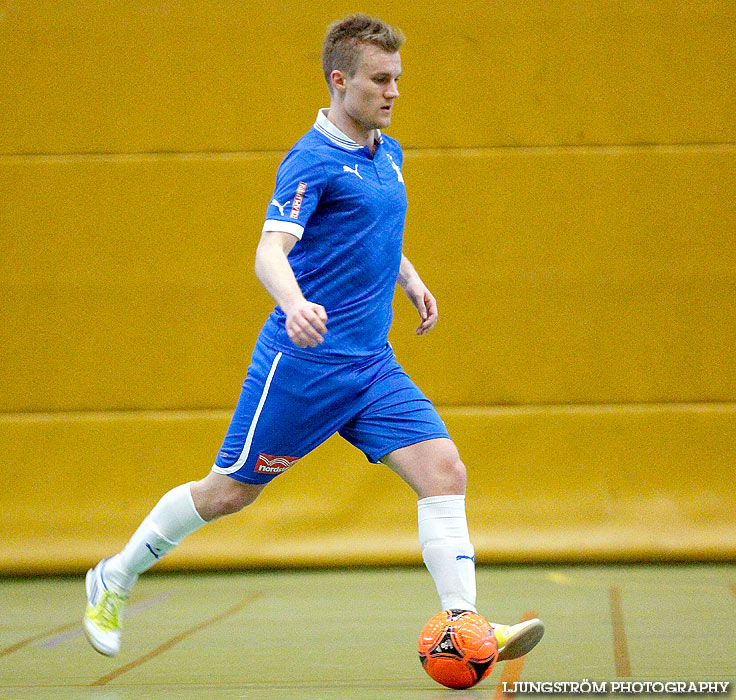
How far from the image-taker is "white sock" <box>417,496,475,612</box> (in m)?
2.61

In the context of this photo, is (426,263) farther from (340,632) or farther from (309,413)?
(309,413)

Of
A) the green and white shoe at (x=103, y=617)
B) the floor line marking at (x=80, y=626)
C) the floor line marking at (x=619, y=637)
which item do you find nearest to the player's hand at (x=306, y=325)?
the green and white shoe at (x=103, y=617)

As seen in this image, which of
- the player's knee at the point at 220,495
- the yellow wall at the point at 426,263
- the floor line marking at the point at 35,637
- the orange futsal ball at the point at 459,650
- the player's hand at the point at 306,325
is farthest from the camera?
the yellow wall at the point at 426,263

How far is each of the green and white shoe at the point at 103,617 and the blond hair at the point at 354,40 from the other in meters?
1.57

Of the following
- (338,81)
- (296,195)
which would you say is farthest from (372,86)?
(296,195)

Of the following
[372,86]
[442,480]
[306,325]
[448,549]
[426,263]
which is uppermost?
[372,86]

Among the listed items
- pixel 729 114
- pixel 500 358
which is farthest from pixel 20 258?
pixel 729 114

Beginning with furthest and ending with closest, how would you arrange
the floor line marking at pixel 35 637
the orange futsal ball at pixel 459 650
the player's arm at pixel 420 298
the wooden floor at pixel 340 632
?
the floor line marking at pixel 35 637
the player's arm at pixel 420 298
the wooden floor at pixel 340 632
the orange futsal ball at pixel 459 650

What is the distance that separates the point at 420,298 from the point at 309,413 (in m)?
0.51

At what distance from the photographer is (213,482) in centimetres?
279

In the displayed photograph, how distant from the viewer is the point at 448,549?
262 centimetres

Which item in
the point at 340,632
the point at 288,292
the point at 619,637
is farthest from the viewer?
the point at 340,632

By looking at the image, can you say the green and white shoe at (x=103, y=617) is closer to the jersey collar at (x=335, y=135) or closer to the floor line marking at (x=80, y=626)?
the floor line marking at (x=80, y=626)

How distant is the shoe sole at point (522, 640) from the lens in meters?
2.57
